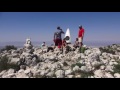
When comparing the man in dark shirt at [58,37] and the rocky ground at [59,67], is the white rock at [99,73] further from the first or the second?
the man in dark shirt at [58,37]

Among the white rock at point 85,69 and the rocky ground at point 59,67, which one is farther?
the white rock at point 85,69

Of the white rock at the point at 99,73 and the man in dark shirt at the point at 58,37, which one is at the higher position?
the man in dark shirt at the point at 58,37

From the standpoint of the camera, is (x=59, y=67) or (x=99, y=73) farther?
(x=59, y=67)

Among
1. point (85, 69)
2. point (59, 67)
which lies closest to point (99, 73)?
point (85, 69)

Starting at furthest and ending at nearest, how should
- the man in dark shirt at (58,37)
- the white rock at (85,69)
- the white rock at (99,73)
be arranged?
the man in dark shirt at (58,37) < the white rock at (85,69) < the white rock at (99,73)

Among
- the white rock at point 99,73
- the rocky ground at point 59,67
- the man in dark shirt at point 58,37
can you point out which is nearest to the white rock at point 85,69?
the rocky ground at point 59,67

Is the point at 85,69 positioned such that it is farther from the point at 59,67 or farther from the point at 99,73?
the point at 59,67

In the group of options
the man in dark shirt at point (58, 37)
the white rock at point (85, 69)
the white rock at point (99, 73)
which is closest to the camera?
the white rock at point (99, 73)

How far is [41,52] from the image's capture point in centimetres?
1597

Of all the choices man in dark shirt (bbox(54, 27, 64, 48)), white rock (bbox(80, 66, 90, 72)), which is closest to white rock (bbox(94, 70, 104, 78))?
white rock (bbox(80, 66, 90, 72))

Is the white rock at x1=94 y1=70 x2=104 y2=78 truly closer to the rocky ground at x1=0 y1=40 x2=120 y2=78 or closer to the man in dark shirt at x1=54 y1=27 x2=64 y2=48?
the rocky ground at x1=0 y1=40 x2=120 y2=78
